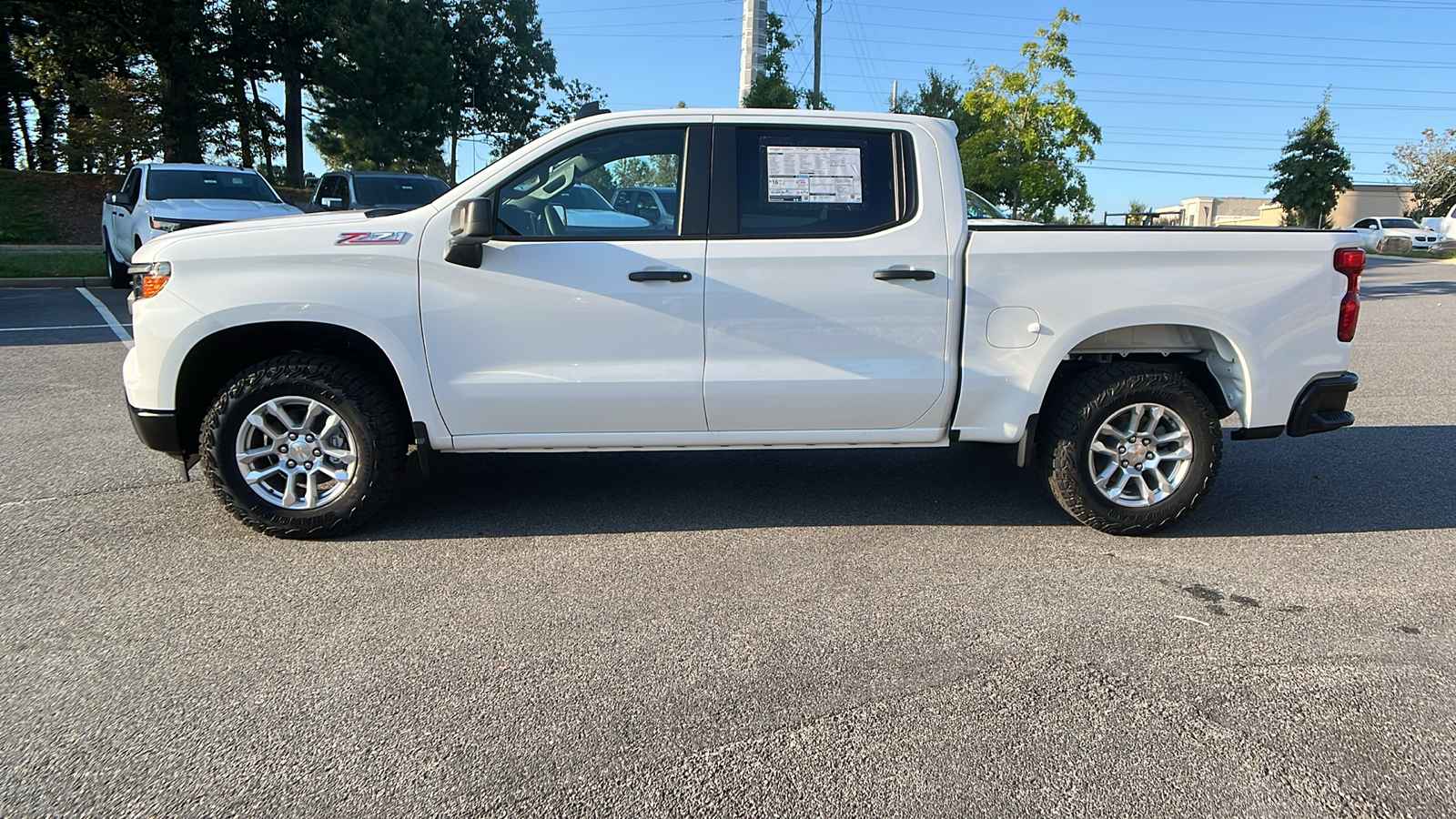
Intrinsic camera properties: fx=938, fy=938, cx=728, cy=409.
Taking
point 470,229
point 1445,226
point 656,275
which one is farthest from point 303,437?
point 1445,226

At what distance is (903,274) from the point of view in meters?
4.16

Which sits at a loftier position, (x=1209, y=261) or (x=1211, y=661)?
(x=1209, y=261)

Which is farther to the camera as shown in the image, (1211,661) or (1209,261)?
(1209,261)

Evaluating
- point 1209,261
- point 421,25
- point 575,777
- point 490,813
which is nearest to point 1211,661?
point 1209,261

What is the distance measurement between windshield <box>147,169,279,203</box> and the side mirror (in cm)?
1154

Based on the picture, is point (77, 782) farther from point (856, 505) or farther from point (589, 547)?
point (856, 505)

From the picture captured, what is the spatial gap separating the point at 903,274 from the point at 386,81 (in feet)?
95.0

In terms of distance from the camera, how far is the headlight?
13.5 ft

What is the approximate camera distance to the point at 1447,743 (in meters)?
2.73

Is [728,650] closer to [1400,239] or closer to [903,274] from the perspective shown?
[903,274]

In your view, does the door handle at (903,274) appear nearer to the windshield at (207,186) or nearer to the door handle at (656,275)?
the door handle at (656,275)

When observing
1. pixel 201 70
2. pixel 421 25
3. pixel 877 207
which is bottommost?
pixel 877 207

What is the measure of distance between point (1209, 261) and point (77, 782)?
4.60m

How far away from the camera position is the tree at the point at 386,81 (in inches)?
1115
